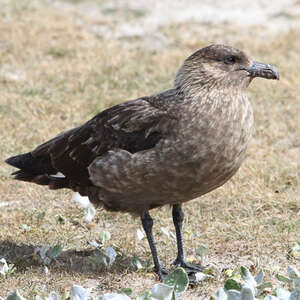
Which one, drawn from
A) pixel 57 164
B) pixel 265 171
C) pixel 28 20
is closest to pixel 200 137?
pixel 57 164

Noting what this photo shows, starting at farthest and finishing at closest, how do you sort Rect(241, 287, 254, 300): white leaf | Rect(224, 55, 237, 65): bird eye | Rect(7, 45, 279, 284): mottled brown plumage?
Rect(224, 55, 237, 65): bird eye < Rect(7, 45, 279, 284): mottled brown plumage < Rect(241, 287, 254, 300): white leaf

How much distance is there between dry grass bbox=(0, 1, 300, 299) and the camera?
4.03 m

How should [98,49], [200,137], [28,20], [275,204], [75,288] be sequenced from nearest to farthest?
[75,288] < [200,137] < [275,204] < [98,49] < [28,20]

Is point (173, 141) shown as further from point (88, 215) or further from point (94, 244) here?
point (88, 215)

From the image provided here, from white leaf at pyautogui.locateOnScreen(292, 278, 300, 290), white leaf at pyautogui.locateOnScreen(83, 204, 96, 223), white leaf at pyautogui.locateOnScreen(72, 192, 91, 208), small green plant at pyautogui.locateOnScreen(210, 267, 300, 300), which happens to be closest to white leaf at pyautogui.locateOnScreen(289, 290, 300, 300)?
small green plant at pyautogui.locateOnScreen(210, 267, 300, 300)

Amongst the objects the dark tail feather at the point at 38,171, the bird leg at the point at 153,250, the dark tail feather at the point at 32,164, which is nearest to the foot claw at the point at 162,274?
the bird leg at the point at 153,250

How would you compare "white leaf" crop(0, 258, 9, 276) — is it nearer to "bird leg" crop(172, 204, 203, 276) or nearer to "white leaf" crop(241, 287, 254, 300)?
"bird leg" crop(172, 204, 203, 276)

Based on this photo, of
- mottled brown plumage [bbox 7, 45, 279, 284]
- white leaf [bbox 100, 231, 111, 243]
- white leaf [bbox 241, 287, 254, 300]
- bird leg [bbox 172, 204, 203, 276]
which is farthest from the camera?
white leaf [bbox 100, 231, 111, 243]

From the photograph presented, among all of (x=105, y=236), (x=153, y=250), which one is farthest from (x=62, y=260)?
(x=153, y=250)

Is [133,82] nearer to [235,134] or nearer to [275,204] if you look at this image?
[275,204]

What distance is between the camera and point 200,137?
11.5ft

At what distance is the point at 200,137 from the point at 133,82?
3.87 meters

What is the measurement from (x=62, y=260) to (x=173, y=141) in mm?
1126

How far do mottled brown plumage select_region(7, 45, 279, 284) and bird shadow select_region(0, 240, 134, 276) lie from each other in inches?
13.7
